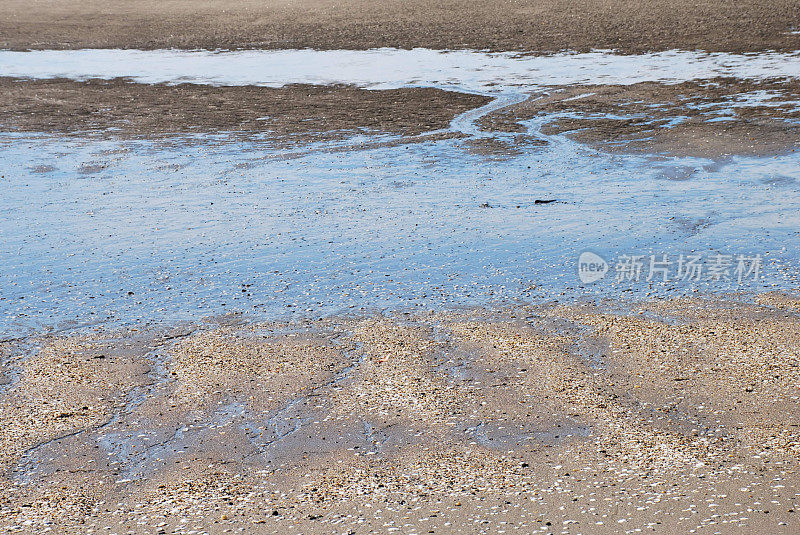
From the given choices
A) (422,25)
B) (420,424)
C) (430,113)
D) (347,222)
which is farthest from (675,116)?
(422,25)

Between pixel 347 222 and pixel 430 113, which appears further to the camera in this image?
pixel 430 113

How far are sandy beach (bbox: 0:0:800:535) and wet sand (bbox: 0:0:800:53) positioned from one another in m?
4.43

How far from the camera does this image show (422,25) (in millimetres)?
19734

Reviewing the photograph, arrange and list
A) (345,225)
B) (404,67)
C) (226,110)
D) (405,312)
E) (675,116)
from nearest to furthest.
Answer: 1. (405,312)
2. (345,225)
3. (675,116)
4. (226,110)
5. (404,67)

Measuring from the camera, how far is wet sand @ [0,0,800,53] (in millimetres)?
17469

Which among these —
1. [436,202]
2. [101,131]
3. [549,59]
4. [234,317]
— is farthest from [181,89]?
[234,317]

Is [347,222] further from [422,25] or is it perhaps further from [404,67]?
[422,25]

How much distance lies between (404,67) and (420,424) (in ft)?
41.1

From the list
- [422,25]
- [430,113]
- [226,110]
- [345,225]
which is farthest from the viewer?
[422,25]

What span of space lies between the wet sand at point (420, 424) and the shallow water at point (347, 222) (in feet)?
1.82

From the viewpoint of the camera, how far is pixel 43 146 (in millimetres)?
11016

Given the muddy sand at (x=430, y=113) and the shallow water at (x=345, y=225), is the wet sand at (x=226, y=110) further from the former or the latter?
the shallow water at (x=345, y=225)

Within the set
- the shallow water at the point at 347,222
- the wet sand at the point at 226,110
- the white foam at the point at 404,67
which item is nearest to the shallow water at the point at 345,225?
the shallow water at the point at 347,222

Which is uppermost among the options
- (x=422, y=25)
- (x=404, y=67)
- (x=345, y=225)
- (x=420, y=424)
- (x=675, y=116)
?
(x=422, y=25)
